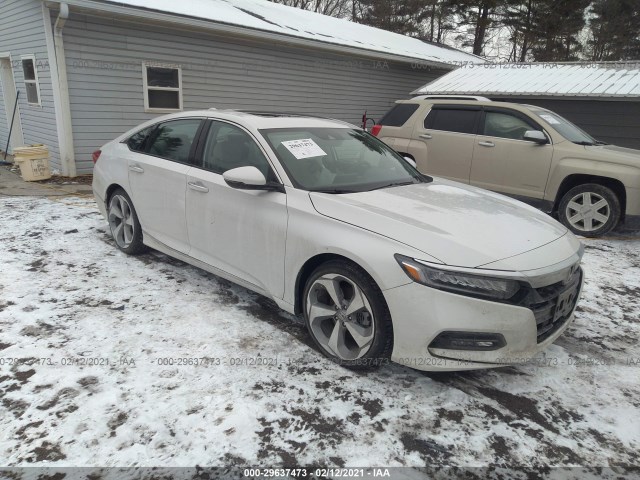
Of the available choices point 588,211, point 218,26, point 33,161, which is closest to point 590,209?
point 588,211

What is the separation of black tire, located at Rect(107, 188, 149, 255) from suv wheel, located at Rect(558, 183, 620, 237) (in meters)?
5.59

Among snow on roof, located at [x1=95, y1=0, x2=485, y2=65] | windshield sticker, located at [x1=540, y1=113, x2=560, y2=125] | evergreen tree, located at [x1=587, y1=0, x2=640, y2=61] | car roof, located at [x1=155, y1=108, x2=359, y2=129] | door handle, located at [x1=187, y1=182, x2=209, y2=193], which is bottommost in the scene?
door handle, located at [x1=187, y1=182, x2=209, y2=193]

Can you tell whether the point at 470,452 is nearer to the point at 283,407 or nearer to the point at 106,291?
the point at 283,407

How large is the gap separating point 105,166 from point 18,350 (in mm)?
2453

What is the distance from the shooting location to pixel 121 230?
15.6 feet

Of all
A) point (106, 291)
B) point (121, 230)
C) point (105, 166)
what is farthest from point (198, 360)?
point (105, 166)

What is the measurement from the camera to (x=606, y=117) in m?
10.4

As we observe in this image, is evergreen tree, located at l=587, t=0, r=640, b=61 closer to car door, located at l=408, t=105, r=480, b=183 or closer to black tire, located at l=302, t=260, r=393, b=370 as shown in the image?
car door, located at l=408, t=105, r=480, b=183

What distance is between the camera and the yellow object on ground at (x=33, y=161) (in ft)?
25.9

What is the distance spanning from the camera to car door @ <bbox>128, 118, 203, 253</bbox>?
388cm

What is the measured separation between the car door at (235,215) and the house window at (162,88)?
624cm

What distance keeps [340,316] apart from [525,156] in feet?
16.2

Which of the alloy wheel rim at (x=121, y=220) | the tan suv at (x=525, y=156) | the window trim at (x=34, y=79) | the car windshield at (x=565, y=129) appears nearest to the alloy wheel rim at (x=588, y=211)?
the tan suv at (x=525, y=156)

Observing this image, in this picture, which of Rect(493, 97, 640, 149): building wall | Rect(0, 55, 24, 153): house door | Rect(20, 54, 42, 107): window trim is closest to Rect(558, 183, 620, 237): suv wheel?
Rect(493, 97, 640, 149): building wall
